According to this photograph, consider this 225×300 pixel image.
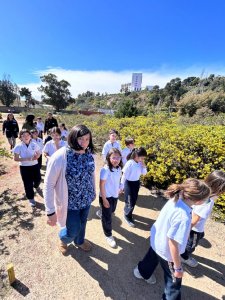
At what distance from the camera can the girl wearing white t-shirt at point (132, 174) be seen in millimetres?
3629

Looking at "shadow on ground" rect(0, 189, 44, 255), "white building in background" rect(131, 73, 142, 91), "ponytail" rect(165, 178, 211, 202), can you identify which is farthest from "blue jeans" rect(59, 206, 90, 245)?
"white building in background" rect(131, 73, 142, 91)

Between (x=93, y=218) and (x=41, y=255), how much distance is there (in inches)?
50.2

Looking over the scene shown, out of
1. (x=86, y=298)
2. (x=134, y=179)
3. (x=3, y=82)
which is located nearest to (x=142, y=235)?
(x=134, y=179)

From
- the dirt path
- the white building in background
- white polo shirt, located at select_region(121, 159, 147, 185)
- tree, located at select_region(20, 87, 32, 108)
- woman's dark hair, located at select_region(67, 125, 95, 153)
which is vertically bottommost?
the dirt path

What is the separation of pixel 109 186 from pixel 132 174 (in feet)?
2.18

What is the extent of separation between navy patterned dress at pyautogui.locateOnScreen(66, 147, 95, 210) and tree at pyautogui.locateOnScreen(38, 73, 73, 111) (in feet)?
161

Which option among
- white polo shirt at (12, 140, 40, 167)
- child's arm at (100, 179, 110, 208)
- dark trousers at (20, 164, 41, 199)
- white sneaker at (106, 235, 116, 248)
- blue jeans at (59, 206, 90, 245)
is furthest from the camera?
dark trousers at (20, 164, 41, 199)

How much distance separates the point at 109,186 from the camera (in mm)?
3170

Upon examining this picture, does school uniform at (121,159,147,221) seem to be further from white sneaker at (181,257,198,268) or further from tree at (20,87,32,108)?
tree at (20,87,32,108)

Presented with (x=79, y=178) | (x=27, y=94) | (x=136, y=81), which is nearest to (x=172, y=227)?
(x=79, y=178)

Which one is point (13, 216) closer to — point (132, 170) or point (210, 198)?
point (132, 170)

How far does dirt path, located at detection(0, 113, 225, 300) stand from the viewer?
2.51 m

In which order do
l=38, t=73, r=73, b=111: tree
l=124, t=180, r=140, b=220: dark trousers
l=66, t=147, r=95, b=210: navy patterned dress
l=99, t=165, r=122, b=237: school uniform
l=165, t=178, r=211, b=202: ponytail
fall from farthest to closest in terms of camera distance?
1. l=38, t=73, r=73, b=111: tree
2. l=124, t=180, r=140, b=220: dark trousers
3. l=99, t=165, r=122, b=237: school uniform
4. l=66, t=147, r=95, b=210: navy patterned dress
5. l=165, t=178, r=211, b=202: ponytail

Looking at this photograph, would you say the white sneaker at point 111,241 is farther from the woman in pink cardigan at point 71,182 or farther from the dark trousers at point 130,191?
the woman in pink cardigan at point 71,182
